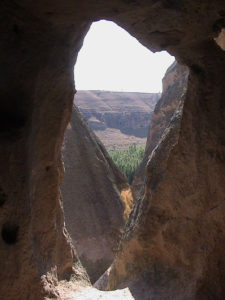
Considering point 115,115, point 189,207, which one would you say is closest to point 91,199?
point 189,207

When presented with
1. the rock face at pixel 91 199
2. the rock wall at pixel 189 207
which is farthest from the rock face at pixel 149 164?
the rock face at pixel 91 199

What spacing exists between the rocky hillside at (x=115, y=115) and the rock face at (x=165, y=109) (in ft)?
88.9

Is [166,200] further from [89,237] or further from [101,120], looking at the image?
[101,120]

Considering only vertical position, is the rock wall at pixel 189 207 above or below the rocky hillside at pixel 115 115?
above

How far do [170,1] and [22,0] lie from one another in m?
1.25

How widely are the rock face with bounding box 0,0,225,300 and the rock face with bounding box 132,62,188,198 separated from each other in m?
9.91

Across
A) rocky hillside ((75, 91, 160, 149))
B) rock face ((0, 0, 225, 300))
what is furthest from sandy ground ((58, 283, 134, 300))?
rocky hillside ((75, 91, 160, 149))

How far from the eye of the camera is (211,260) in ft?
13.9

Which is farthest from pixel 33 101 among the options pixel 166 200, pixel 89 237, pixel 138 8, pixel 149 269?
pixel 89 237

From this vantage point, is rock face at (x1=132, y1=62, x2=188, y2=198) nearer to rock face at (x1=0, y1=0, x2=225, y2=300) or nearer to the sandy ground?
rock face at (x1=0, y1=0, x2=225, y2=300)

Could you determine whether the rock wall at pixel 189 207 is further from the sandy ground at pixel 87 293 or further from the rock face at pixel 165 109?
the rock face at pixel 165 109

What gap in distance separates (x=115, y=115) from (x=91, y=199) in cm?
3833

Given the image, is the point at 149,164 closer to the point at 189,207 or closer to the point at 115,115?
the point at 189,207

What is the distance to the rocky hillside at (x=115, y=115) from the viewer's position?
151ft
